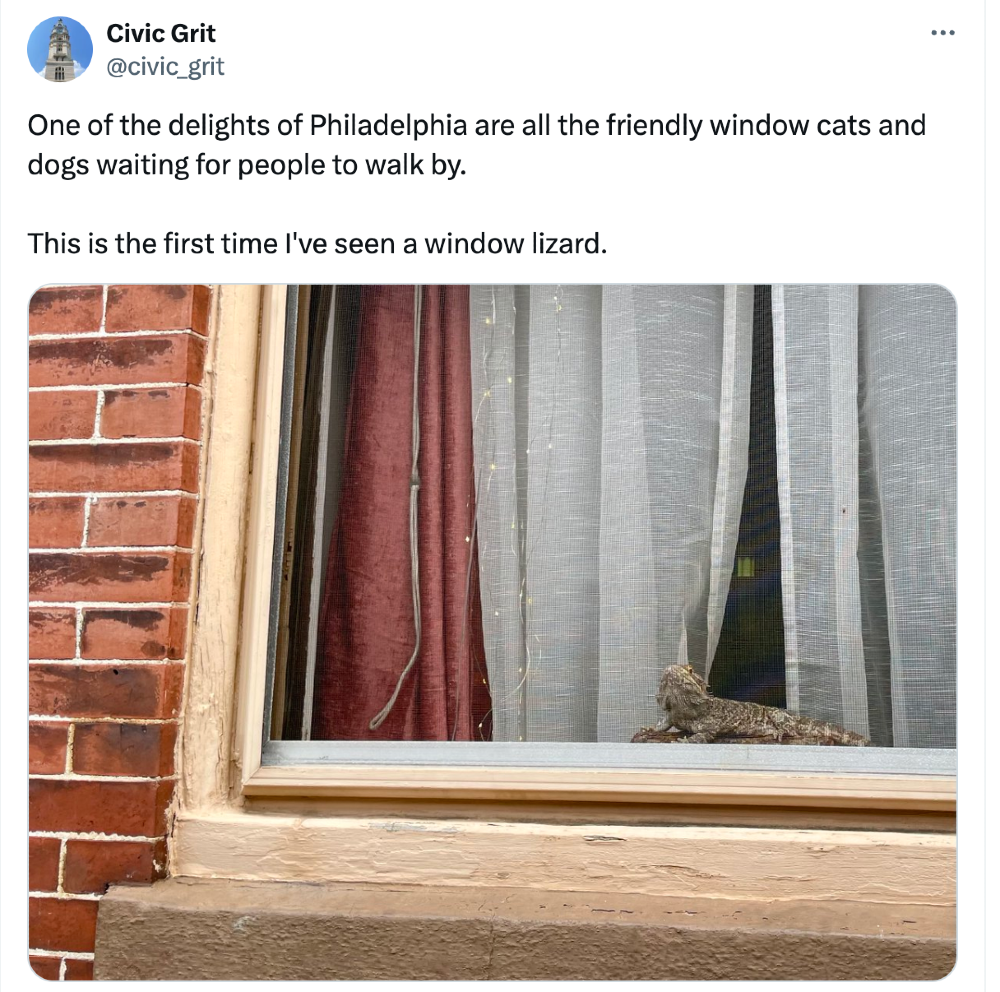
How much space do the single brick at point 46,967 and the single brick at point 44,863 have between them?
0.12 m

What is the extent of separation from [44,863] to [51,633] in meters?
0.40

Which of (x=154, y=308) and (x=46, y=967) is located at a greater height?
(x=154, y=308)

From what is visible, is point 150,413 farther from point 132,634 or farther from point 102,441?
point 132,634

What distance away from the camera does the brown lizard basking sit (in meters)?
1.75

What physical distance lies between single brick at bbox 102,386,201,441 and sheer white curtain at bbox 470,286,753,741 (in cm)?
56

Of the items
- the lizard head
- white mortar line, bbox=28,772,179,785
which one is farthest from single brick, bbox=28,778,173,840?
the lizard head

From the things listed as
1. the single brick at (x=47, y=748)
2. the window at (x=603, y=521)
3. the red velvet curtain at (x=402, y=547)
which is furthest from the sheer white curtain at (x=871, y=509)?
the single brick at (x=47, y=748)

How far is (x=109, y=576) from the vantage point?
66.4 inches

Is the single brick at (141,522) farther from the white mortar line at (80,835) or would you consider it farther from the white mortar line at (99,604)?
the white mortar line at (80,835)

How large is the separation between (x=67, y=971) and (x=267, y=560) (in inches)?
30.8

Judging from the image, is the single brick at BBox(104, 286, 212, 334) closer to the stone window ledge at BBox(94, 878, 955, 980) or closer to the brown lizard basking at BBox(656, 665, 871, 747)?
the stone window ledge at BBox(94, 878, 955, 980)

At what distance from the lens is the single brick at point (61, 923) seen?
1.63 m

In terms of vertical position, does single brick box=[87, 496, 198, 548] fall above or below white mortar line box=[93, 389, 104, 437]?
below
